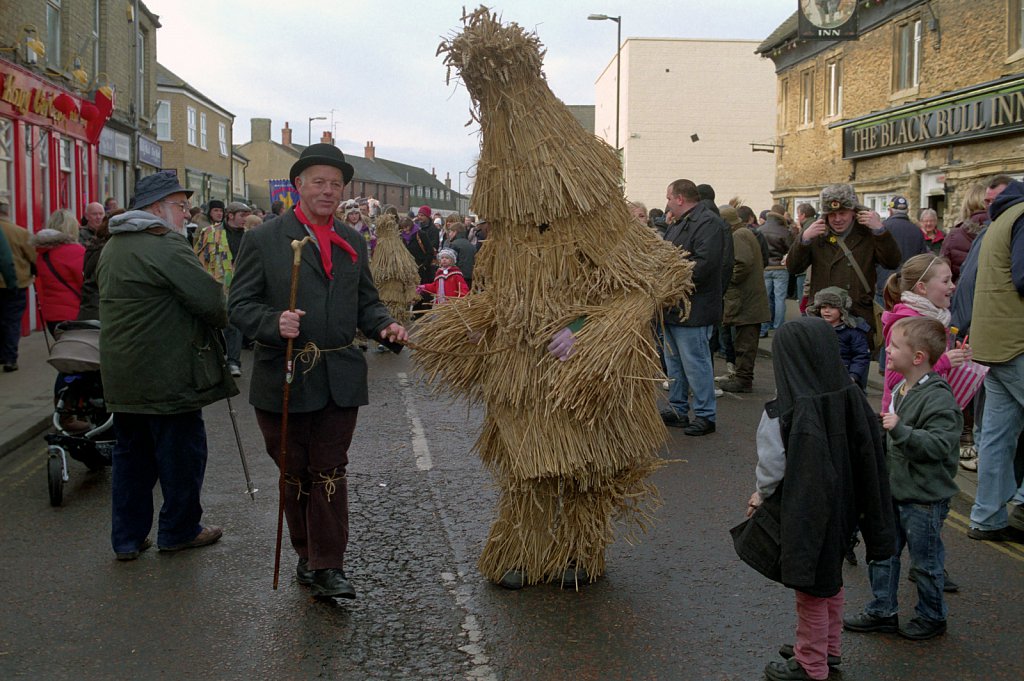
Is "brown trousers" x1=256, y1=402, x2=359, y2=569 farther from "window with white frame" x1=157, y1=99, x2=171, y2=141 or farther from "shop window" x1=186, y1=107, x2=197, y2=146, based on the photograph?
"shop window" x1=186, y1=107, x2=197, y2=146

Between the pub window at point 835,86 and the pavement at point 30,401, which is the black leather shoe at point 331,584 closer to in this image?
the pavement at point 30,401

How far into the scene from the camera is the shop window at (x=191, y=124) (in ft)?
152

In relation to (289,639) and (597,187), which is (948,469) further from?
(289,639)

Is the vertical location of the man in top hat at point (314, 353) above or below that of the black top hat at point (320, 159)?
below

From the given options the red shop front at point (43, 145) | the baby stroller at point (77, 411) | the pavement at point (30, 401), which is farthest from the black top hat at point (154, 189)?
the red shop front at point (43, 145)

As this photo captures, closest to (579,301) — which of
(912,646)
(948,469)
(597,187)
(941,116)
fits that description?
(597,187)

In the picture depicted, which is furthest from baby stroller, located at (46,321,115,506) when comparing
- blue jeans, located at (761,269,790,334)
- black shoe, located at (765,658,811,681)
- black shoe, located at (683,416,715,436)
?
blue jeans, located at (761,269,790,334)

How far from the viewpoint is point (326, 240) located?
15.5 feet

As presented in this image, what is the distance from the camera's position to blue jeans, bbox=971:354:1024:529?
18.2ft

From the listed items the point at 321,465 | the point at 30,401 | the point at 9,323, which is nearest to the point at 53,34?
the point at 9,323

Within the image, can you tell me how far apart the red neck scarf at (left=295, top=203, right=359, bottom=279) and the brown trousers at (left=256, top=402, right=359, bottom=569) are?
2.12 ft

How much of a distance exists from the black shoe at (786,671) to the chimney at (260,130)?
79.5m

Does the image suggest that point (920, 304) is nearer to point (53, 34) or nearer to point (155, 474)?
point (155, 474)

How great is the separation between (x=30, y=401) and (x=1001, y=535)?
851 centimetres
